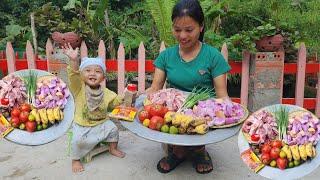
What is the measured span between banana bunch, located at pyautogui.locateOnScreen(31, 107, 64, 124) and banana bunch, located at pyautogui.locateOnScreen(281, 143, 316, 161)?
1408 mm

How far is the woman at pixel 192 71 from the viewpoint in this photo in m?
3.21

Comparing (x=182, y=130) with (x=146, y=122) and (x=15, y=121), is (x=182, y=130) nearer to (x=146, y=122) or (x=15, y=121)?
(x=146, y=122)

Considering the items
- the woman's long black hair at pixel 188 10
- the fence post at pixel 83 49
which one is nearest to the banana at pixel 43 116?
the woman's long black hair at pixel 188 10

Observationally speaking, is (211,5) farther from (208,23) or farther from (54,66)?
(54,66)

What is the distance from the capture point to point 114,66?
4719 millimetres

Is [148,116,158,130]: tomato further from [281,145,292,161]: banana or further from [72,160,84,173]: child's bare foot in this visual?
[72,160,84,173]: child's bare foot

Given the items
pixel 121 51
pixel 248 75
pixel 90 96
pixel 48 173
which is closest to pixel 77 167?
pixel 48 173

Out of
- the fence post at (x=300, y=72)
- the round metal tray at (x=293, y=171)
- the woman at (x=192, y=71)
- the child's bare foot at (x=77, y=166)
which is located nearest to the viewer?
the round metal tray at (x=293, y=171)

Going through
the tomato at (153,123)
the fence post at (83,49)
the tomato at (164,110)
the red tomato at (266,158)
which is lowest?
the red tomato at (266,158)

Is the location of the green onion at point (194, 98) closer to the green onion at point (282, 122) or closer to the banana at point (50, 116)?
the green onion at point (282, 122)

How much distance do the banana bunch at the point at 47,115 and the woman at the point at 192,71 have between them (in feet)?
3.11

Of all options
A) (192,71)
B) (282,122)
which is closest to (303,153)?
(282,122)

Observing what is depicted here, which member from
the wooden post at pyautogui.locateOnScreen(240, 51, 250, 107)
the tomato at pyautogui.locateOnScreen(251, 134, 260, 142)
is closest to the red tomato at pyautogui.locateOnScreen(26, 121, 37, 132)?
the tomato at pyautogui.locateOnScreen(251, 134, 260, 142)

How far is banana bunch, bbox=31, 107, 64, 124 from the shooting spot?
2639 millimetres
